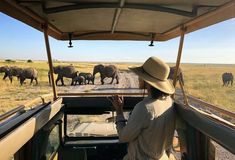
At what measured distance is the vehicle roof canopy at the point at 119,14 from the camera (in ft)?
10.1

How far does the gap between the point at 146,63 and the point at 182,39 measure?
116 centimetres

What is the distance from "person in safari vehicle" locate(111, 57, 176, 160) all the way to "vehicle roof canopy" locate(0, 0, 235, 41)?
1.78ft

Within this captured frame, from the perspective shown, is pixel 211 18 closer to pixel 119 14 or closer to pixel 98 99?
pixel 119 14

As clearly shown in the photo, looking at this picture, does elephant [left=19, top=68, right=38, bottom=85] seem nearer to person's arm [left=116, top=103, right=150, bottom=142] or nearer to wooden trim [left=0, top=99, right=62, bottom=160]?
wooden trim [left=0, top=99, right=62, bottom=160]

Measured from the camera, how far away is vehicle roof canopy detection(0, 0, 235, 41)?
10.1 feet

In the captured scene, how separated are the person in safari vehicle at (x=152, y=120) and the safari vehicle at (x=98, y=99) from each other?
0.20m

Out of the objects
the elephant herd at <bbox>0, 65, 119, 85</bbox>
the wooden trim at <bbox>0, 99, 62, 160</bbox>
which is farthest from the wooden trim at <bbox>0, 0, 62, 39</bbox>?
the elephant herd at <bbox>0, 65, 119, 85</bbox>

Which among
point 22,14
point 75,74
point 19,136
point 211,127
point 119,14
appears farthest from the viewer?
point 75,74

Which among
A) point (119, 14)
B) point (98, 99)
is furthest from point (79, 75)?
point (119, 14)

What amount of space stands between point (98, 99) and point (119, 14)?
1.61 metres

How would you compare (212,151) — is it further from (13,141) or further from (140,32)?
(140,32)

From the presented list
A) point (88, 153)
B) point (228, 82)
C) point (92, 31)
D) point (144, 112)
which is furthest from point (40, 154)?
point (228, 82)

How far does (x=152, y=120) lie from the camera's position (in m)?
2.84

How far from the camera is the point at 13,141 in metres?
1.99
